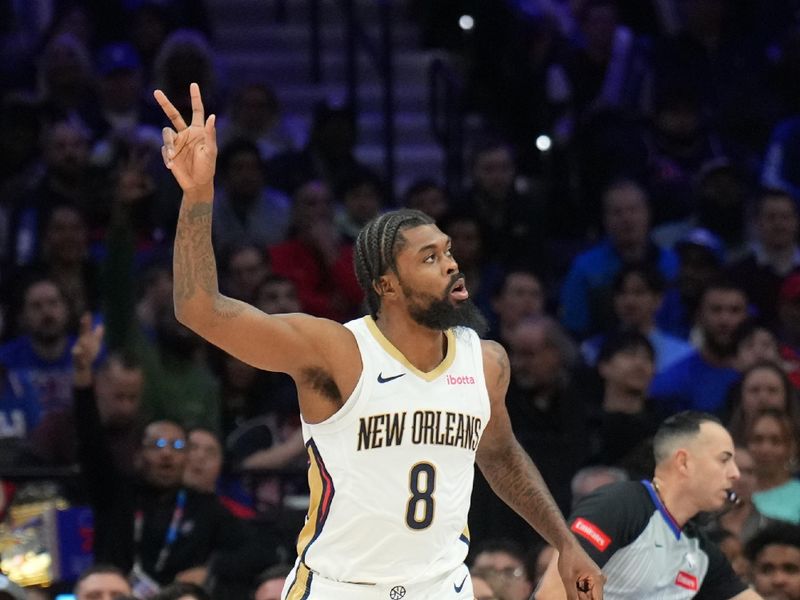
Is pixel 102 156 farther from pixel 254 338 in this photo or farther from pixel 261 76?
pixel 254 338

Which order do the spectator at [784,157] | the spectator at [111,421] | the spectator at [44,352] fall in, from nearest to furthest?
the spectator at [111,421] < the spectator at [44,352] < the spectator at [784,157]

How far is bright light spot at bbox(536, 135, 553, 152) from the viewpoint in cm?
1171

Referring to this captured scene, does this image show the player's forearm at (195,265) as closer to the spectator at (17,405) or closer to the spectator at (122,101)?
the spectator at (17,405)

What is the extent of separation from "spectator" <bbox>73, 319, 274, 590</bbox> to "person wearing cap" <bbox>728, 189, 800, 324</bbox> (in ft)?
11.7

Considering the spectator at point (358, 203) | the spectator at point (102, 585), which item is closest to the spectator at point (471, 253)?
the spectator at point (358, 203)

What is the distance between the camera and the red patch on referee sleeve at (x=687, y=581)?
6008 millimetres

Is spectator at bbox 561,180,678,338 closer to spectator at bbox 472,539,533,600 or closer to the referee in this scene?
spectator at bbox 472,539,533,600

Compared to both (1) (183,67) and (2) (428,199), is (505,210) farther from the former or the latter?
(1) (183,67)

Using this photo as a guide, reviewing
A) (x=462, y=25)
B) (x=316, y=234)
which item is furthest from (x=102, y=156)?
(x=462, y=25)

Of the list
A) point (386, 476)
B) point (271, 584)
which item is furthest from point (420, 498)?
point (271, 584)

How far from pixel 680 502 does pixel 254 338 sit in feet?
6.46

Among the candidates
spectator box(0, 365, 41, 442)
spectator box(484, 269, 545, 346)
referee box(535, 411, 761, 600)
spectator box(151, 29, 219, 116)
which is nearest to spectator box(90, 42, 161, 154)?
spectator box(151, 29, 219, 116)

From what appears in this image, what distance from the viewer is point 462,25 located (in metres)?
12.7

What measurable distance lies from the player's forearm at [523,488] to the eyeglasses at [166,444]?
2853 mm
